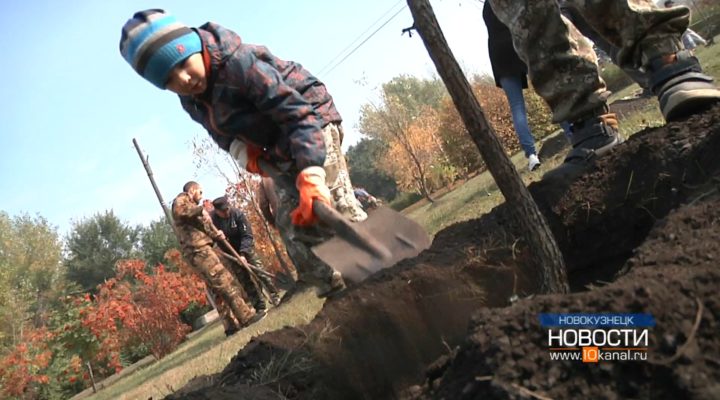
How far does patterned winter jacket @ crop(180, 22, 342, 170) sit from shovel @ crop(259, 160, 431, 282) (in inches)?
15.7

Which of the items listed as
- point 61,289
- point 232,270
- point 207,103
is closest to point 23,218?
point 61,289

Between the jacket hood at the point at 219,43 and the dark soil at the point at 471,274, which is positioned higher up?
the jacket hood at the point at 219,43

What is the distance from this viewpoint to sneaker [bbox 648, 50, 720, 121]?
1.92 metres

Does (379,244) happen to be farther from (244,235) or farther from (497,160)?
(244,235)

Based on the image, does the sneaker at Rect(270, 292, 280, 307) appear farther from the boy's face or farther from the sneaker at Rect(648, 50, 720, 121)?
the sneaker at Rect(648, 50, 720, 121)

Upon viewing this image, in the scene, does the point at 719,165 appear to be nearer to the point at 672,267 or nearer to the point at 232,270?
the point at 672,267

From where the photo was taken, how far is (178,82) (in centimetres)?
262

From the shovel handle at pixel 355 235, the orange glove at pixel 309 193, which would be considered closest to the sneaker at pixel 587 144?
the shovel handle at pixel 355 235

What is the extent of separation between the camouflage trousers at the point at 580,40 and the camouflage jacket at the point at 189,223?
237 inches

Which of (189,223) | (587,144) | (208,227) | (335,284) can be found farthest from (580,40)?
(208,227)

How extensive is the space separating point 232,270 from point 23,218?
41.2m

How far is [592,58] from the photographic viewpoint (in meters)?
2.38

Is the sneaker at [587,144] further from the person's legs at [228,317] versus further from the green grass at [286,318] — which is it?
the person's legs at [228,317]

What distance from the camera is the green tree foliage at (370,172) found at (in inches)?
2007
